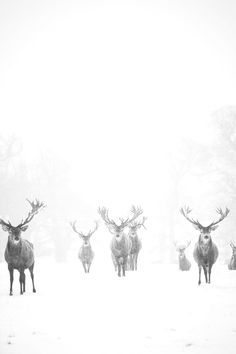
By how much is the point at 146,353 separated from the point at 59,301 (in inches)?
181

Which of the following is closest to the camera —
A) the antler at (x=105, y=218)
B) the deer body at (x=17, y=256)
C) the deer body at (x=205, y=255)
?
the deer body at (x=17, y=256)

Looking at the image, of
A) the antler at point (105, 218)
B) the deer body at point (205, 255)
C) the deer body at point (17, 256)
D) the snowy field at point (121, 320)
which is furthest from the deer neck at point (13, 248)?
the deer body at point (205, 255)

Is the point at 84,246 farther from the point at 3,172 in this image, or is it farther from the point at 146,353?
the point at 3,172

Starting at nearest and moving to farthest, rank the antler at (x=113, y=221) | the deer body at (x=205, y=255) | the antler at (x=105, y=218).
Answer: the deer body at (x=205, y=255) → the antler at (x=113, y=221) → the antler at (x=105, y=218)

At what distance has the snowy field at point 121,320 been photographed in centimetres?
668

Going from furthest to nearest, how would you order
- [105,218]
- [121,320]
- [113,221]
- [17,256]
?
[105,218], [113,221], [17,256], [121,320]

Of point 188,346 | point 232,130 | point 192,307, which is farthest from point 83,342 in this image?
point 232,130

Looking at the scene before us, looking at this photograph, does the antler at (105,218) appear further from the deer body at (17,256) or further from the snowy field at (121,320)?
the deer body at (17,256)

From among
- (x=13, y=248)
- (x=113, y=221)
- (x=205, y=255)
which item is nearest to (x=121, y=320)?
(x=13, y=248)

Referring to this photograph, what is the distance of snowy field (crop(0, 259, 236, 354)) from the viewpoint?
263 inches

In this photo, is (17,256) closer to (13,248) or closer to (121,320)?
(13,248)

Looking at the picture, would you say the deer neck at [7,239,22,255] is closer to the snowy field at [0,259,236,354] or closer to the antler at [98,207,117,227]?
the snowy field at [0,259,236,354]

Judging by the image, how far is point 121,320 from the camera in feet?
26.9

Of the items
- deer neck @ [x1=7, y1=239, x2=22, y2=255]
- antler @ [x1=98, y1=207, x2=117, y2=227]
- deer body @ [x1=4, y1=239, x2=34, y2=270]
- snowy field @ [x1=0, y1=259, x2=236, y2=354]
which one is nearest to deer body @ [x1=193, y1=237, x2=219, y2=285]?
snowy field @ [x1=0, y1=259, x2=236, y2=354]
